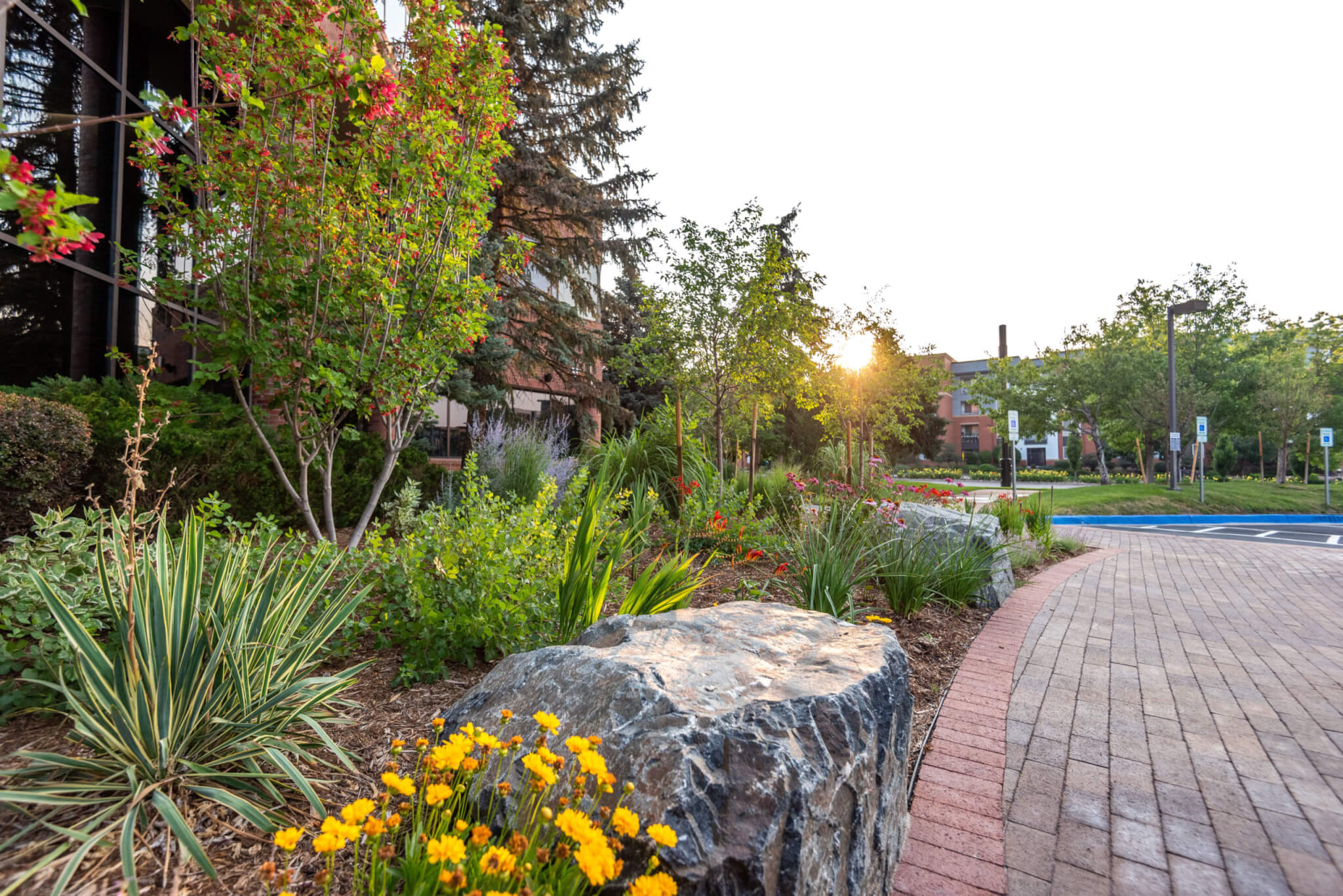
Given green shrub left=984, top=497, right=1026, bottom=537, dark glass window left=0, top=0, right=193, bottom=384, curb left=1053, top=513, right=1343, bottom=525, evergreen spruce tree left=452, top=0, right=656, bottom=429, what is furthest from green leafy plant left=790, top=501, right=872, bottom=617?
curb left=1053, top=513, right=1343, bottom=525

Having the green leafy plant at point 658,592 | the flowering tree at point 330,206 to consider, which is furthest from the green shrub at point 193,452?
the green leafy plant at point 658,592

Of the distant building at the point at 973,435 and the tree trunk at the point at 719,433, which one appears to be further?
the distant building at the point at 973,435

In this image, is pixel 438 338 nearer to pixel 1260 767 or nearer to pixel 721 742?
pixel 721 742

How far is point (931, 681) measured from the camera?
11.6 feet

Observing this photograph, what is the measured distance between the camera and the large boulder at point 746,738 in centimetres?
148

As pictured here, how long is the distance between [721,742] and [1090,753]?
2.12 m

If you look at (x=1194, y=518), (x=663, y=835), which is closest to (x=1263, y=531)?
(x=1194, y=518)

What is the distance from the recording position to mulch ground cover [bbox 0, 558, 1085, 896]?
1.46m

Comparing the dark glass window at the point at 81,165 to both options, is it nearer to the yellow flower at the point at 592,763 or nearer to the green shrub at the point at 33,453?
the green shrub at the point at 33,453

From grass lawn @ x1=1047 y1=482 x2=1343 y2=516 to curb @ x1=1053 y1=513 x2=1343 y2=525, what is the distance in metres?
0.26

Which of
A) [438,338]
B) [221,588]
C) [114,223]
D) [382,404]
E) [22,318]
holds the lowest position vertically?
[221,588]

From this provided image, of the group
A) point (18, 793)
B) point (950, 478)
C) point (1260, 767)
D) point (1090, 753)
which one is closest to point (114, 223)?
point (18, 793)

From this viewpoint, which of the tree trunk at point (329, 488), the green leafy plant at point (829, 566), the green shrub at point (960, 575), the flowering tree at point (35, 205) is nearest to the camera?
the flowering tree at point (35, 205)

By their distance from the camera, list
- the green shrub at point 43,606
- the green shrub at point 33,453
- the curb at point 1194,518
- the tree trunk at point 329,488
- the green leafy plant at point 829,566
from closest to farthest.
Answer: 1. the green shrub at point 43,606
2. the green shrub at point 33,453
3. the green leafy plant at point 829,566
4. the tree trunk at point 329,488
5. the curb at point 1194,518
